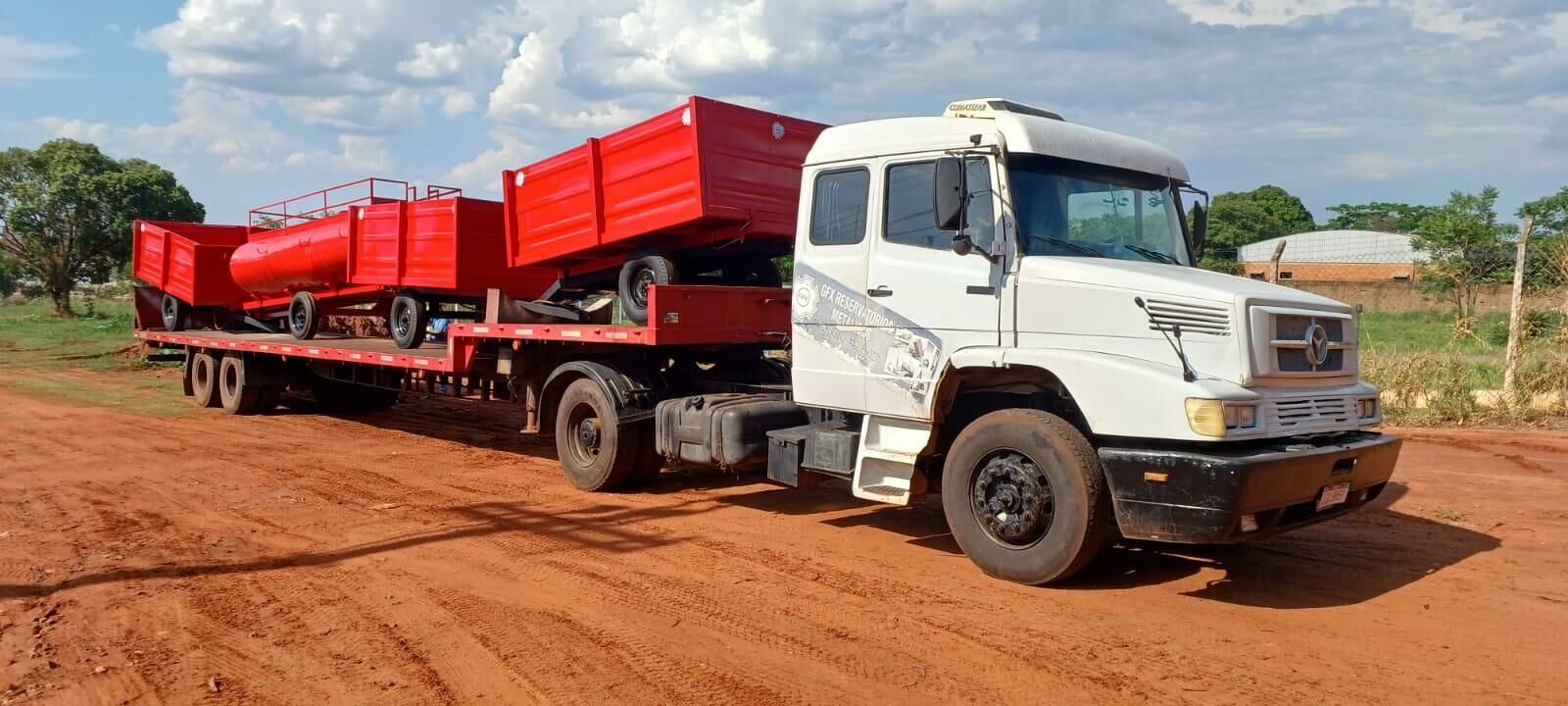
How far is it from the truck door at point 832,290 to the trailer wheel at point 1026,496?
3.58ft

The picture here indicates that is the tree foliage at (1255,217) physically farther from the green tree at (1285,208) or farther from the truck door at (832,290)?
the truck door at (832,290)

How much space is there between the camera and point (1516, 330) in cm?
1155

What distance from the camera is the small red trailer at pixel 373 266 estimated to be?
11.6 meters

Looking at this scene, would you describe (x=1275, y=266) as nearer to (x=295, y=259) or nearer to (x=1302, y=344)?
(x=1302, y=344)

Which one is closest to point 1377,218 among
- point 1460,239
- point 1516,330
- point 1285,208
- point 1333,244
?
point 1285,208

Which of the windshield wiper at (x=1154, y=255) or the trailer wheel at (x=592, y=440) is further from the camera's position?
the trailer wheel at (x=592, y=440)

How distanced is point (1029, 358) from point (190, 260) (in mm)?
15421

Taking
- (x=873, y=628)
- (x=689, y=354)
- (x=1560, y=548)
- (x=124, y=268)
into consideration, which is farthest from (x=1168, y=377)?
(x=124, y=268)

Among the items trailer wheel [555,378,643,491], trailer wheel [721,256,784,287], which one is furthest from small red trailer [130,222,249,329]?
trailer wheel [721,256,784,287]

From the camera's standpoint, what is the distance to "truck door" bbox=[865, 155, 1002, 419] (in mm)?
6020

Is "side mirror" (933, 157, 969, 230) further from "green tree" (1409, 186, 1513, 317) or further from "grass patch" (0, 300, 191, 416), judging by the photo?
"green tree" (1409, 186, 1513, 317)

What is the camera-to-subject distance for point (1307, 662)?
462cm

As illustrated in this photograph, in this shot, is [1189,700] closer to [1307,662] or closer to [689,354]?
[1307,662]

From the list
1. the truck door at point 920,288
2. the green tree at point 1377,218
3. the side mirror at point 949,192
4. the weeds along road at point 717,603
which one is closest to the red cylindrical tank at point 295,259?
the weeds along road at point 717,603
